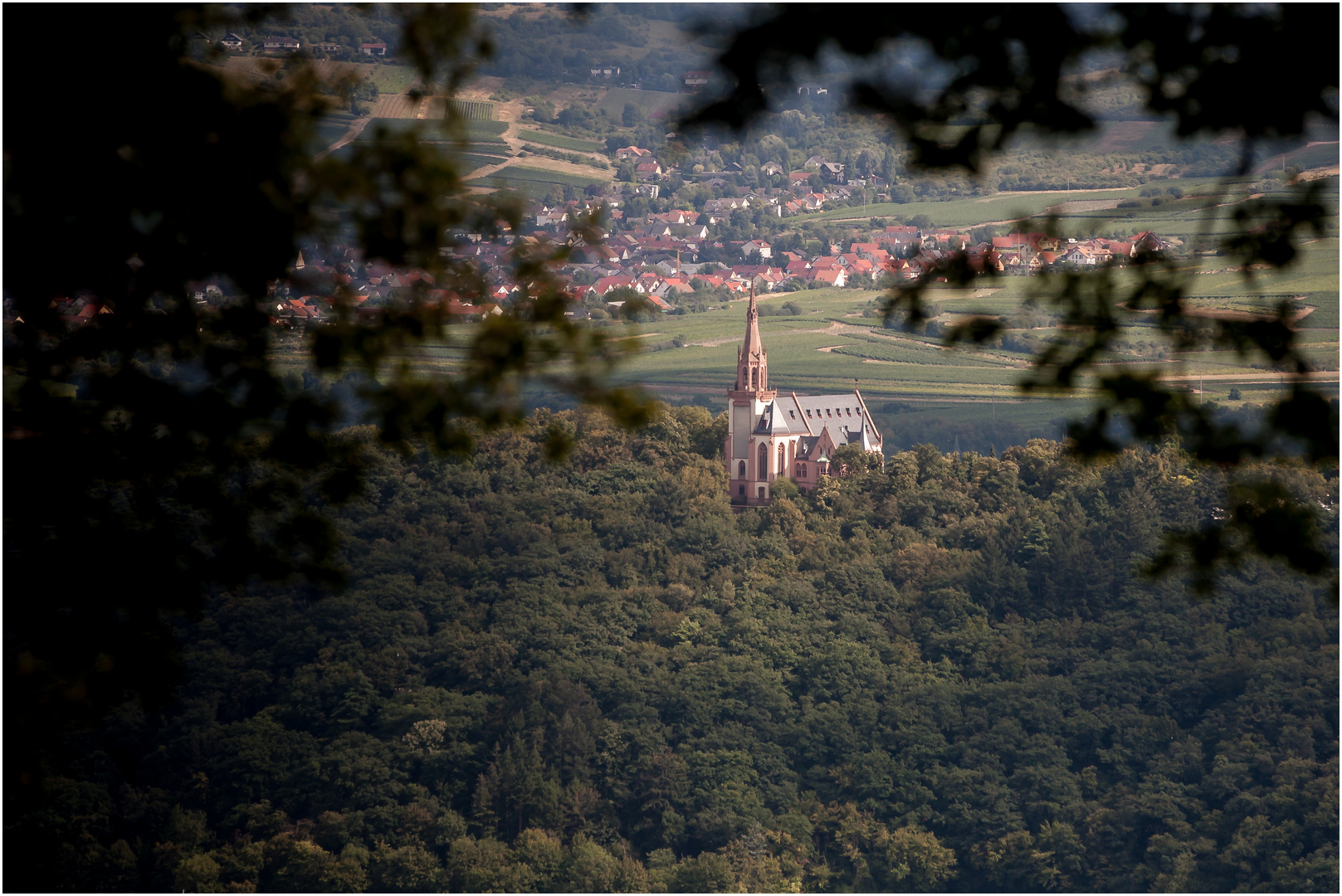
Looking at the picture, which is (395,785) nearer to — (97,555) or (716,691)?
(716,691)

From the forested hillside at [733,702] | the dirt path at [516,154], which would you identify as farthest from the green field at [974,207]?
the forested hillside at [733,702]

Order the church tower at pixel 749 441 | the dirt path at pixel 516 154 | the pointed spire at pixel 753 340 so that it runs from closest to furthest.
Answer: the church tower at pixel 749 441, the pointed spire at pixel 753 340, the dirt path at pixel 516 154

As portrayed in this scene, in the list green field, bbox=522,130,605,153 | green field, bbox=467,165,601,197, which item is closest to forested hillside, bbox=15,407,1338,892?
green field, bbox=467,165,601,197

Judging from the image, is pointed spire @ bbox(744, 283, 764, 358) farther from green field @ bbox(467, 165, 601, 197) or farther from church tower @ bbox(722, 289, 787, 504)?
green field @ bbox(467, 165, 601, 197)

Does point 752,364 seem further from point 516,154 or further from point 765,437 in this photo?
point 516,154

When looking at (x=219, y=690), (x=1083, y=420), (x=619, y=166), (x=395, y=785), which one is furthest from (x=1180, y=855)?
(x=619, y=166)

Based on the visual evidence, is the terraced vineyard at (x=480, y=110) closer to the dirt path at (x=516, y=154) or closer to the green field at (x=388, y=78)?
the dirt path at (x=516, y=154)
